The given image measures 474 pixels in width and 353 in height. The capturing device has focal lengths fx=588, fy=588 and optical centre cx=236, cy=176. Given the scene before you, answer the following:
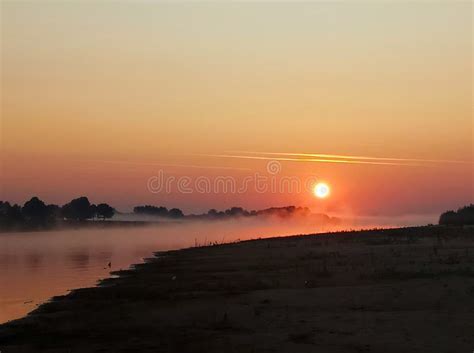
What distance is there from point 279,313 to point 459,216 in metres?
73.2

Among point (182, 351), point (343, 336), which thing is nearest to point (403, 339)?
point (343, 336)

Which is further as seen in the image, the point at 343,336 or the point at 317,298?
the point at 317,298

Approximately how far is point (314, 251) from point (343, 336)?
29.0 metres

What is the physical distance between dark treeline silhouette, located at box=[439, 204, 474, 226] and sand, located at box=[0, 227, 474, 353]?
172 ft

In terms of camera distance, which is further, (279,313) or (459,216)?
(459,216)

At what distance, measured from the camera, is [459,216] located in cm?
8575

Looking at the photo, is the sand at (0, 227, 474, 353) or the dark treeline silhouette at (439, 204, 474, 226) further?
the dark treeline silhouette at (439, 204, 474, 226)

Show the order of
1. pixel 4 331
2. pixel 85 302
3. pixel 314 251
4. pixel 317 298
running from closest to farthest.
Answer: pixel 4 331 → pixel 317 298 → pixel 85 302 → pixel 314 251

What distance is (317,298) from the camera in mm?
21672

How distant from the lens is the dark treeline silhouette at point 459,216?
82.3 metres

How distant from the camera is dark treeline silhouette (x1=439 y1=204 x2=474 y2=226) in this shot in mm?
82312

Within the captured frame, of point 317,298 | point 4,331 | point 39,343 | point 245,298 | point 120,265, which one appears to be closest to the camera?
point 39,343

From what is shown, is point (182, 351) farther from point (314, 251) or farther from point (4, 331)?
point (314, 251)

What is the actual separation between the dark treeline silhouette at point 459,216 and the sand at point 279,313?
2067 inches
